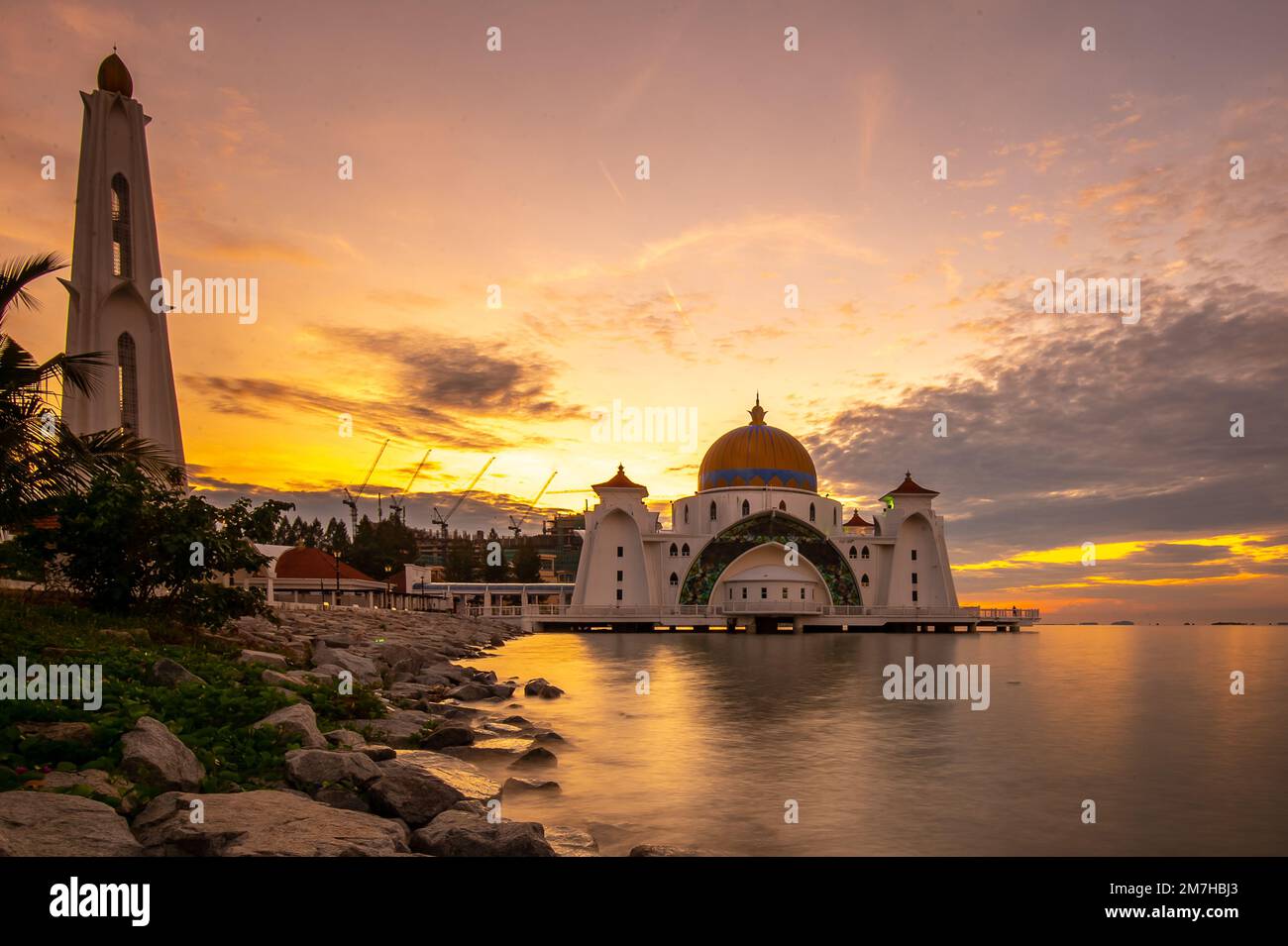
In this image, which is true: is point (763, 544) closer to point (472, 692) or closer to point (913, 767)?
point (472, 692)

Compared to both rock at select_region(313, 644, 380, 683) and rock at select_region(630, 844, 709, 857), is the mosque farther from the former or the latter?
rock at select_region(630, 844, 709, 857)

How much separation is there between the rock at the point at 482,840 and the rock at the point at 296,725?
3.32m

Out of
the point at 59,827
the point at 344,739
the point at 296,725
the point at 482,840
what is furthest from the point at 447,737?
the point at 59,827

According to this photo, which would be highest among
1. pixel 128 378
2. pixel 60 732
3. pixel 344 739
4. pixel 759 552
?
pixel 128 378

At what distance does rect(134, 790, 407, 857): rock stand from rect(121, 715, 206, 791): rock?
809mm

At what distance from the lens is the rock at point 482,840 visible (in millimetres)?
8195

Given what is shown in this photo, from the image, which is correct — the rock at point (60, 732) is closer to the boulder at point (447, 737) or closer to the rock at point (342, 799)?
the rock at point (342, 799)

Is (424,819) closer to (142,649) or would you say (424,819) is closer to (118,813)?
(118,813)

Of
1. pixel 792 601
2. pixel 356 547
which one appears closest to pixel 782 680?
pixel 792 601

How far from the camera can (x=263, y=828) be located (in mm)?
7832

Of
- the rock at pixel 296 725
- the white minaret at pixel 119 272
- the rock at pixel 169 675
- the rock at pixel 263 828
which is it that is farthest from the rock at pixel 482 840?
the white minaret at pixel 119 272

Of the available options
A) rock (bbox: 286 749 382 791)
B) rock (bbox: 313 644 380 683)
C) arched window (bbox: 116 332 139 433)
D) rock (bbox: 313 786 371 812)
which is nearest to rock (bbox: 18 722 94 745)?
rock (bbox: 286 749 382 791)

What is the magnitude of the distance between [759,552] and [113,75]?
5665 centimetres

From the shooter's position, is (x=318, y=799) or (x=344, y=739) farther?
(x=344, y=739)
